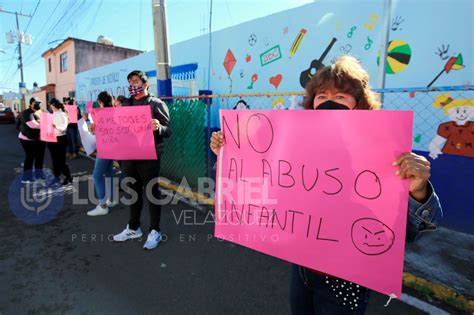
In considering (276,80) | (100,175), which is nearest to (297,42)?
(276,80)

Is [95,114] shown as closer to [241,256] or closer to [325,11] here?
[241,256]

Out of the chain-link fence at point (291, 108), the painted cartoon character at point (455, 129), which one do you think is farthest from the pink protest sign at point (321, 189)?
the painted cartoon character at point (455, 129)

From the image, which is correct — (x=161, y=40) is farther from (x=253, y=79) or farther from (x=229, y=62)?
(x=253, y=79)

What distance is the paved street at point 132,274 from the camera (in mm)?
2432

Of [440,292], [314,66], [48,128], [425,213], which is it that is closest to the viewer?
[425,213]

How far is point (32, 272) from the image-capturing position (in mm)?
2949

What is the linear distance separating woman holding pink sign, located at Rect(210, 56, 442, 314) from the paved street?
1.11 metres

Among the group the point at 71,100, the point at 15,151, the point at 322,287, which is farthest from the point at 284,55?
the point at 15,151

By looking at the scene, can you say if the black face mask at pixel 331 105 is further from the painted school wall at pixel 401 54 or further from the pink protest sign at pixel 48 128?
the pink protest sign at pixel 48 128

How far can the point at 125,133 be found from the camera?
3.35 m

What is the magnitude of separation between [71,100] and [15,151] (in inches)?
170

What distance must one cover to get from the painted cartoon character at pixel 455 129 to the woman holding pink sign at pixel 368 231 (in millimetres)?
3016

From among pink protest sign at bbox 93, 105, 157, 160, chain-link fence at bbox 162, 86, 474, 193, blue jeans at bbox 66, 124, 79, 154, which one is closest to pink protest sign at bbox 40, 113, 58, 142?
chain-link fence at bbox 162, 86, 474, 193

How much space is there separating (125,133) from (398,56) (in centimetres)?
381
